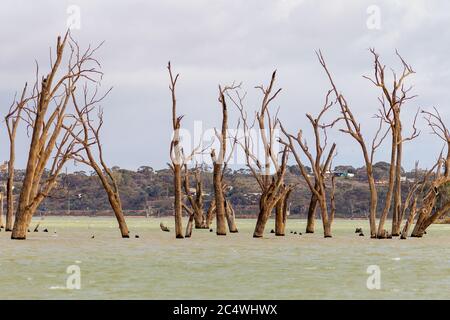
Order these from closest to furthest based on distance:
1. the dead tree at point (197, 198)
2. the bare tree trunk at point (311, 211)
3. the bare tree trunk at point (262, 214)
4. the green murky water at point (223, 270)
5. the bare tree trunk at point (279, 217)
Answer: the green murky water at point (223, 270)
the bare tree trunk at point (262, 214)
the bare tree trunk at point (279, 217)
the bare tree trunk at point (311, 211)
the dead tree at point (197, 198)

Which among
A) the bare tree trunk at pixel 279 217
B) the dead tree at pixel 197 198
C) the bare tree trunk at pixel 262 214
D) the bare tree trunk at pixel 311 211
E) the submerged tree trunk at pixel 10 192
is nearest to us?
the bare tree trunk at pixel 262 214

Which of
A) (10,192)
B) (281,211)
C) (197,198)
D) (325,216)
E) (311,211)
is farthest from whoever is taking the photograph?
(197,198)

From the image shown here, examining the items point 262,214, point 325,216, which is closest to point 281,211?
point 325,216

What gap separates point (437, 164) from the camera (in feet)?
147

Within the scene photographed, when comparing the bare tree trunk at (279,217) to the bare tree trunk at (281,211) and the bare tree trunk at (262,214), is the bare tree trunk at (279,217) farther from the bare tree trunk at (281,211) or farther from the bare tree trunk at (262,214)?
the bare tree trunk at (262,214)

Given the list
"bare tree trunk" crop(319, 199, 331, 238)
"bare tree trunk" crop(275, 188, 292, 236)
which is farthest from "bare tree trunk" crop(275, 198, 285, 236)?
"bare tree trunk" crop(319, 199, 331, 238)

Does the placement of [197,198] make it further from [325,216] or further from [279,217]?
[325,216]

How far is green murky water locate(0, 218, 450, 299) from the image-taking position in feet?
78.3

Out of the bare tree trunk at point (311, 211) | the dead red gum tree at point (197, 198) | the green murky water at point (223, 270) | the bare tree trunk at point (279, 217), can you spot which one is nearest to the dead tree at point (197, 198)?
the dead red gum tree at point (197, 198)

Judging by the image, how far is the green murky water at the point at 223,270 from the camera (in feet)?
78.3

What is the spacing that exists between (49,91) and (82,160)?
10.9 feet

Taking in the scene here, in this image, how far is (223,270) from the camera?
30.9 metres
